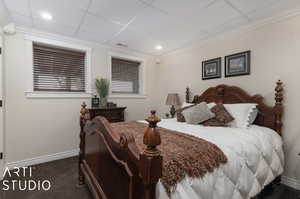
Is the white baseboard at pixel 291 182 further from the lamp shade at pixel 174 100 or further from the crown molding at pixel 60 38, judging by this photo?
the crown molding at pixel 60 38

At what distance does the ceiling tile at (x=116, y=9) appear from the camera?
1.92 metres

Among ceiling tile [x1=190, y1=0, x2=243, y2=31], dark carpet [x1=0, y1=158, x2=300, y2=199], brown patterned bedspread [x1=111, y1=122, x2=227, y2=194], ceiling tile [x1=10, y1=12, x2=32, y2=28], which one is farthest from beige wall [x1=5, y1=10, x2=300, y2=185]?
brown patterned bedspread [x1=111, y1=122, x2=227, y2=194]

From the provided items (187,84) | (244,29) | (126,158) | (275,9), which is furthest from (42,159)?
(275,9)

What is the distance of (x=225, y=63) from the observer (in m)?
2.77

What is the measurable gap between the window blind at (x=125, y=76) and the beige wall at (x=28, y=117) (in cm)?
84

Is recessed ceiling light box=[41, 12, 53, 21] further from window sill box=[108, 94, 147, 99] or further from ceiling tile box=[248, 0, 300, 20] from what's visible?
ceiling tile box=[248, 0, 300, 20]

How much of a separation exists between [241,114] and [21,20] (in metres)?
3.66

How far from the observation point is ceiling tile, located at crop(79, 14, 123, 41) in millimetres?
2364

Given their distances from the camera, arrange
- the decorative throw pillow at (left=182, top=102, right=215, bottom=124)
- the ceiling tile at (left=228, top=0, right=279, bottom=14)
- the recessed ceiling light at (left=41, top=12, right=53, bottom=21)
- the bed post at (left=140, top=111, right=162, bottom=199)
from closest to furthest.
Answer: the bed post at (left=140, top=111, right=162, bottom=199) < the ceiling tile at (left=228, top=0, right=279, bottom=14) < the recessed ceiling light at (left=41, top=12, right=53, bottom=21) < the decorative throw pillow at (left=182, top=102, right=215, bottom=124)

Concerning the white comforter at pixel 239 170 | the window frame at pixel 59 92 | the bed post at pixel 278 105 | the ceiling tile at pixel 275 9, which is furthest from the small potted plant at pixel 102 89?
the bed post at pixel 278 105

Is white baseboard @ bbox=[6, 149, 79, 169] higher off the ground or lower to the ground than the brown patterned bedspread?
lower

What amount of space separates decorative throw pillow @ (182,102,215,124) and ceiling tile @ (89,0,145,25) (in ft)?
5.60

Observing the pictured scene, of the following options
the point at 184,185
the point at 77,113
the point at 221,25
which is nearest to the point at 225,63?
the point at 221,25

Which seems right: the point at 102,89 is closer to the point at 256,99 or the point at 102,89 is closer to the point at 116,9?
the point at 116,9
